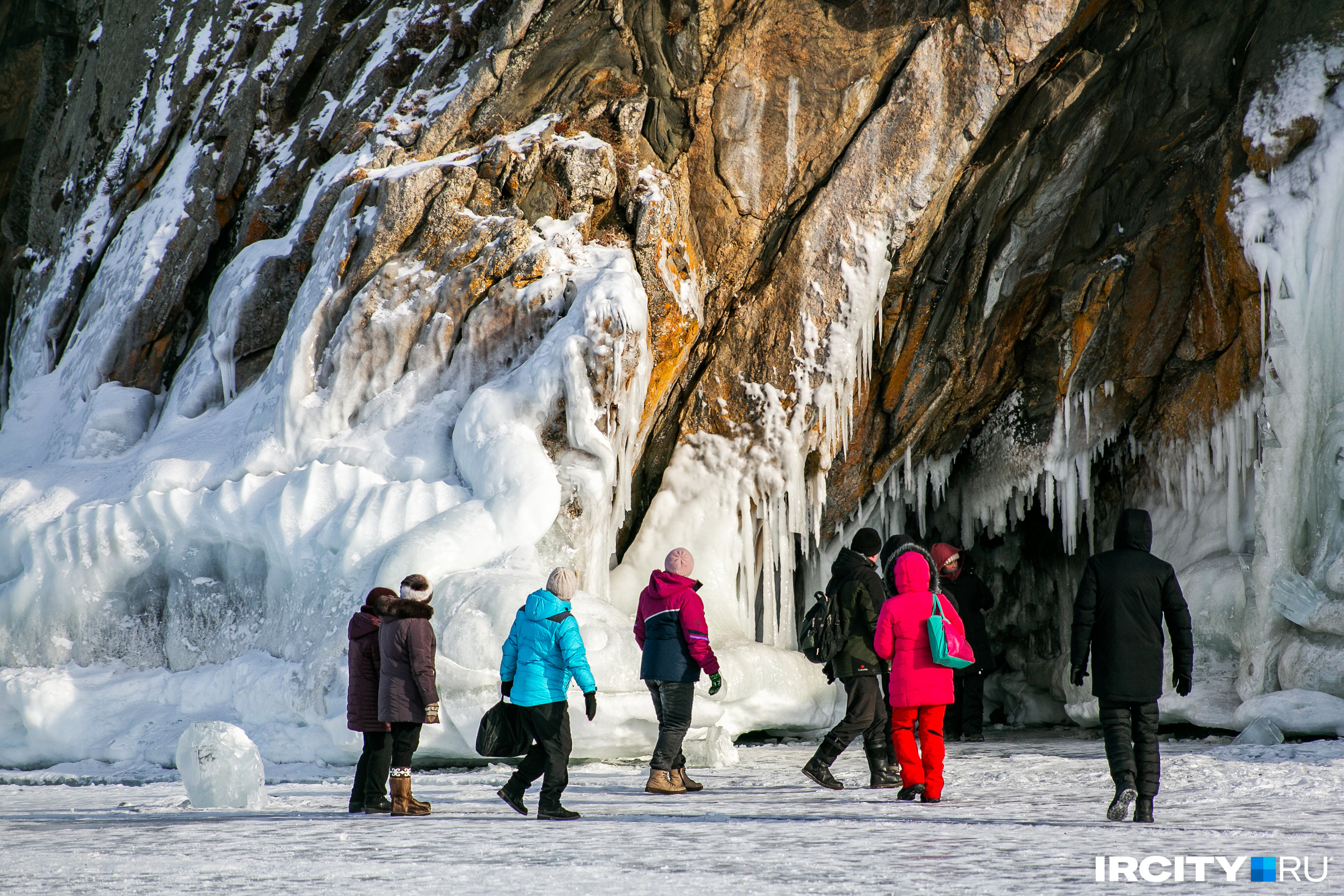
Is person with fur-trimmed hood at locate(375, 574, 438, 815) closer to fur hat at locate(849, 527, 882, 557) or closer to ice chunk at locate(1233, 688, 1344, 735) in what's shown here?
fur hat at locate(849, 527, 882, 557)

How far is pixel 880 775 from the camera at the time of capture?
6215 mm

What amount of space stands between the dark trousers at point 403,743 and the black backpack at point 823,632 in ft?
6.55

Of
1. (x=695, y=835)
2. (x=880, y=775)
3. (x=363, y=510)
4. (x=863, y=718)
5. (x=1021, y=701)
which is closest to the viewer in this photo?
(x=695, y=835)

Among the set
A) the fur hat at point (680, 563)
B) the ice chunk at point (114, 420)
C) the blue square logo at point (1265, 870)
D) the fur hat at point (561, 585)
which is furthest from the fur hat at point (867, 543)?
the ice chunk at point (114, 420)

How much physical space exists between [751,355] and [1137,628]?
19.3 ft

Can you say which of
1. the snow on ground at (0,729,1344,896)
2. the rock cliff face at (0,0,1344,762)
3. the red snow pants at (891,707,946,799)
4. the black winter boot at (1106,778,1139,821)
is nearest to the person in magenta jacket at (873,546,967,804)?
the red snow pants at (891,707,946,799)

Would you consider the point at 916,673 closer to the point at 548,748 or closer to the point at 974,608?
the point at 548,748

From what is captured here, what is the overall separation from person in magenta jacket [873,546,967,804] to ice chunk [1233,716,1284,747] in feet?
12.9

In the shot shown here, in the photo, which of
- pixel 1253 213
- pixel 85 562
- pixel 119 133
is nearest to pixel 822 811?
pixel 85 562

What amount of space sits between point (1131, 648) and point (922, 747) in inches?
42.5

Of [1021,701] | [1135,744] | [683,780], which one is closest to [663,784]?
[683,780]

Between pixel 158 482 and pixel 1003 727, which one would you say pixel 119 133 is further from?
pixel 1003 727

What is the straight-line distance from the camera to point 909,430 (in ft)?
36.2

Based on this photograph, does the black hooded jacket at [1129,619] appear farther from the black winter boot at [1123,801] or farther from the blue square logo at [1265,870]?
the blue square logo at [1265,870]
